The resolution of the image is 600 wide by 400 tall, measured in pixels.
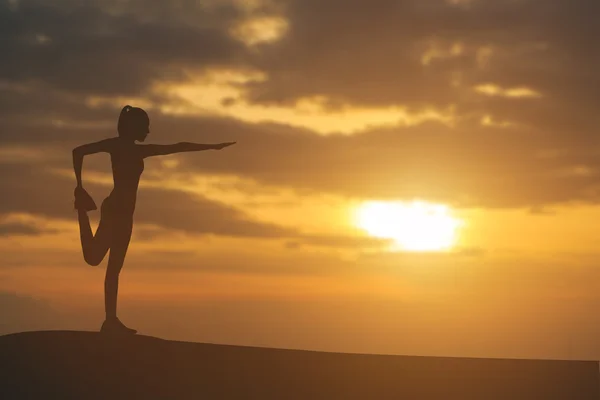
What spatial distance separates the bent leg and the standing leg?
0.14 metres

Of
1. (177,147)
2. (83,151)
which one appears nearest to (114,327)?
(83,151)

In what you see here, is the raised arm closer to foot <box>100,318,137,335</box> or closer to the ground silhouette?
foot <box>100,318,137,335</box>

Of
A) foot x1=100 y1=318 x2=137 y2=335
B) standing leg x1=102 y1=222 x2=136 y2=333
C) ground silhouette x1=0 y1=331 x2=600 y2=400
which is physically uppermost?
standing leg x1=102 y1=222 x2=136 y2=333

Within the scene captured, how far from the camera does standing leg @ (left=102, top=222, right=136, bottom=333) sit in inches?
744

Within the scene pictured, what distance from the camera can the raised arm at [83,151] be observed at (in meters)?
18.7

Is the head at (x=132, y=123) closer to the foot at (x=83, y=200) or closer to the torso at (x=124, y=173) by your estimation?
the torso at (x=124, y=173)

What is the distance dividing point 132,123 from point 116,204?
1639 millimetres

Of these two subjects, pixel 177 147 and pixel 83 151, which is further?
pixel 177 147

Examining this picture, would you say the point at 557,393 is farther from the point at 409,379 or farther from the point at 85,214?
the point at 85,214

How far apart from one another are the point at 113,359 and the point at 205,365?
1862mm

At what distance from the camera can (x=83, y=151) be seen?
61.3 ft

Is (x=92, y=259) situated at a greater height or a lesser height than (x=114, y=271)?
greater

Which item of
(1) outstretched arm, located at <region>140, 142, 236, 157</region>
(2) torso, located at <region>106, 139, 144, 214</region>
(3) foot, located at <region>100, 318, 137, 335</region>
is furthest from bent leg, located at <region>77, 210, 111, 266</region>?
(1) outstretched arm, located at <region>140, 142, 236, 157</region>

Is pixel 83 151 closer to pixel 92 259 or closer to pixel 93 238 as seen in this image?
pixel 93 238
